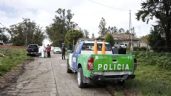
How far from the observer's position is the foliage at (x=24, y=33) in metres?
117

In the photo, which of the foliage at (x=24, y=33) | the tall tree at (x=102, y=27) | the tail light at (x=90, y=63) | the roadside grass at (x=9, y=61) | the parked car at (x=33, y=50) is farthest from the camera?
the tall tree at (x=102, y=27)

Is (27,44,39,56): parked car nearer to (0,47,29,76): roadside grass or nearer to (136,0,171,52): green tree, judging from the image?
(0,47,29,76): roadside grass

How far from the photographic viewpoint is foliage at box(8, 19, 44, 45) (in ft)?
385

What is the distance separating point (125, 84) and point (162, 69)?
8241 millimetres

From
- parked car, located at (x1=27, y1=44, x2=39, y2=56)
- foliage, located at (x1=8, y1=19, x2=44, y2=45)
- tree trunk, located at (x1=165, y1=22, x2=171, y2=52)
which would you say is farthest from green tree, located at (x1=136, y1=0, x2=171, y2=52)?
foliage, located at (x1=8, y1=19, x2=44, y2=45)

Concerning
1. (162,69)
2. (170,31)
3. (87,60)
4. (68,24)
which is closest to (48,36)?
(68,24)

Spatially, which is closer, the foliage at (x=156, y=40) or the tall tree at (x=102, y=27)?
the foliage at (x=156, y=40)

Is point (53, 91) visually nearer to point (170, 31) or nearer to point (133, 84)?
point (133, 84)

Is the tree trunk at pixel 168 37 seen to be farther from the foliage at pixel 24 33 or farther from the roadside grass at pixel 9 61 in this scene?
the foliage at pixel 24 33

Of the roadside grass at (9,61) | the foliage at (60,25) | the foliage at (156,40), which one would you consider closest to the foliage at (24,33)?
the foliage at (60,25)

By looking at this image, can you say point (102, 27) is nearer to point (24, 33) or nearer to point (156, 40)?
point (24, 33)

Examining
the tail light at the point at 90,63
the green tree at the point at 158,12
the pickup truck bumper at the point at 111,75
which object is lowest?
the pickup truck bumper at the point at 111,75

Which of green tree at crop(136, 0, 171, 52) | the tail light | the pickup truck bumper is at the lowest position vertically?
the pickup truck bumper

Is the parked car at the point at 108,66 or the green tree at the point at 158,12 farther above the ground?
the green tree at the point at 158,12
